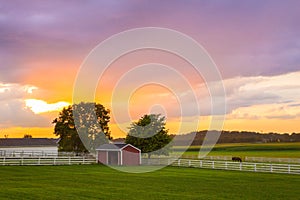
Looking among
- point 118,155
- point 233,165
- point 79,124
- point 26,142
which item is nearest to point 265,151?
point 79,124

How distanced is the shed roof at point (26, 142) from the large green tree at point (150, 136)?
18344 millimetres

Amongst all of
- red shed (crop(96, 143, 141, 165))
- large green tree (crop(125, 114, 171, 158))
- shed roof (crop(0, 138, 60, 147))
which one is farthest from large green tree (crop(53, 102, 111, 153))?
red shed (crop(96, 143, 141, 165))

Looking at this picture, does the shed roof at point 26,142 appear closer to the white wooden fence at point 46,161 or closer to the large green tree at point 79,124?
the large green tree at point 79,124

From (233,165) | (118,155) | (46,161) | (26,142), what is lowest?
(233,165)

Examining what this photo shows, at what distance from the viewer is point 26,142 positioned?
246 ft

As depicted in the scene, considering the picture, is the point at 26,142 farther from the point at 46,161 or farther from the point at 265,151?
the point at 265,151

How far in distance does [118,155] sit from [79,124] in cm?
2353

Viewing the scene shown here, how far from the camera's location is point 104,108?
76.6m

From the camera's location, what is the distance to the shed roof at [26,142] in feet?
240

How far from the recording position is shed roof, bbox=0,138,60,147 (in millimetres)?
73125

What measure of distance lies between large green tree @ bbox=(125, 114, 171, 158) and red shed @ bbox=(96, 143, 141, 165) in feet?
22.6

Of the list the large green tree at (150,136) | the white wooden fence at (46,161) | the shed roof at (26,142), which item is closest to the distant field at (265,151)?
the large green tree at (150,136)

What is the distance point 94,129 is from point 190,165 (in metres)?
30.0

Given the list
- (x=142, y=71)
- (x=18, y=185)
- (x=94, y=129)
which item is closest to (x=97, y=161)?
(x=142, y=71)
